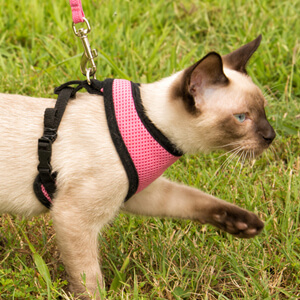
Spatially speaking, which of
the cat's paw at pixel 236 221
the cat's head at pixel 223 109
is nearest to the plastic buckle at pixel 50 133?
the cat's head at pixel 223 109

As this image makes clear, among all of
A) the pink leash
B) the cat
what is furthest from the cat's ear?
the pink leash

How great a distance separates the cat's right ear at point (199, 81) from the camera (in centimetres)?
234

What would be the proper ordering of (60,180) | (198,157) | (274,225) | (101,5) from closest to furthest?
(60,180) < (274,225) < (198,157) < (101,5)

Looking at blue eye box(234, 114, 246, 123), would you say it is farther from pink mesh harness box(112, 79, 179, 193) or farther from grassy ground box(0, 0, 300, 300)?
grassy ground box(0, 0, 300, 300)

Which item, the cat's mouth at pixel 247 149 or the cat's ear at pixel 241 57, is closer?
the cat's mouth at pixel 247 149

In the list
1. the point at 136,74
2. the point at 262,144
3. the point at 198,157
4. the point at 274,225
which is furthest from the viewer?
the point at 136,74

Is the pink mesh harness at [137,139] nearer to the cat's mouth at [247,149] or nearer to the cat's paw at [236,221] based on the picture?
the cat's mouth at [247,149]

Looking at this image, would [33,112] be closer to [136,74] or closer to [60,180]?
[60,180]

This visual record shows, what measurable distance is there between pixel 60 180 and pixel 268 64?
268 centimetres

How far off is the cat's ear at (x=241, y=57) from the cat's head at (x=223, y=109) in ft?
0.59

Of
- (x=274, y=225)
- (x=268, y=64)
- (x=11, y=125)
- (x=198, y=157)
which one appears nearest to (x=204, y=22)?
(x=268, y=64)

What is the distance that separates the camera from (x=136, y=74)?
4172mm

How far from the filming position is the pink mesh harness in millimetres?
2346

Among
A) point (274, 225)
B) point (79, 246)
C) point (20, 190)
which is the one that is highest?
point (20, 190)
